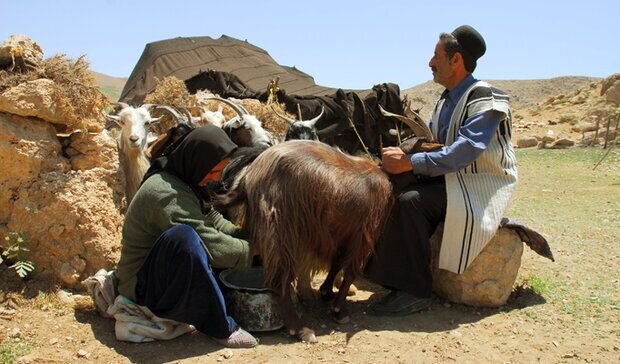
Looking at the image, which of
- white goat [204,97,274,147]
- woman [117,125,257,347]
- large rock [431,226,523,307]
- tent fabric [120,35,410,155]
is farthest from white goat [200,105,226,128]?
large rock [431,226,523,307]

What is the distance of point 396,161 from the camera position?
399 centimetres

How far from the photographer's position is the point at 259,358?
3359 millimetres

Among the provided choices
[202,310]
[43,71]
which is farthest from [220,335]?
[43,71]

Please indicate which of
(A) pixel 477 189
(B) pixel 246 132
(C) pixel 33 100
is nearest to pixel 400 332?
(A) pixel 477 189

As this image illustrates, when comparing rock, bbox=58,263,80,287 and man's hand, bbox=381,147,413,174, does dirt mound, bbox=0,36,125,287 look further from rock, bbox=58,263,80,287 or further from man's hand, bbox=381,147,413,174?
man's hand, bbox=381,147,413,174

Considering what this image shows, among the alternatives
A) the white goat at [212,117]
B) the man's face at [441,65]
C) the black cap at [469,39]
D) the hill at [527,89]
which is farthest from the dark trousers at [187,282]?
the hill at [527,89]

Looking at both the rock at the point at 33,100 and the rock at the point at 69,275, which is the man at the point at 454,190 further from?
the rock at the point at 33,100

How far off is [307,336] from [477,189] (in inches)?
59.7

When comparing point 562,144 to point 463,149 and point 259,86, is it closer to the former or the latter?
point 259,86

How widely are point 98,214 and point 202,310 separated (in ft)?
4.47

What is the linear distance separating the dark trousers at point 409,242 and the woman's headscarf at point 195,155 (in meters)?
1.22

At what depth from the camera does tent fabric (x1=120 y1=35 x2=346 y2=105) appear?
13.5m

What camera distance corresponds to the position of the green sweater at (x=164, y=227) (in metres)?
3.45

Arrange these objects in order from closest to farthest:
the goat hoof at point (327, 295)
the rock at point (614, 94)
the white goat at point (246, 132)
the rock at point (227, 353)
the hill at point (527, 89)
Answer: the rock at point (227, 353)
the goat hoof at point (327, 295)
the white goat at point (246, 132)
the rock at point (614, 94)
the hill at point (527, 89)
